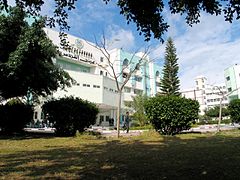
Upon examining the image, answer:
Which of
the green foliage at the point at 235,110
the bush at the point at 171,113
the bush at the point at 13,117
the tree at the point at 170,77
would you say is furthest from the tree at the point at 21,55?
the tree at the point at 170,77

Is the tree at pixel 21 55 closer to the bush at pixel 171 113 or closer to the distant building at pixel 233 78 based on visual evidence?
the bush at pixel 171 113

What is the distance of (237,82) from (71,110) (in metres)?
66.5

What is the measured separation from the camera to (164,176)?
539 cm

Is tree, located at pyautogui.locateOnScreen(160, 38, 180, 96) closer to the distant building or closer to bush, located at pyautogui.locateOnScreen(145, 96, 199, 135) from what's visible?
the distant building

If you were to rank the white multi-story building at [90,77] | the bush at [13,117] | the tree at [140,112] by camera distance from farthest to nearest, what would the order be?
the white multi-story building at [90,77]
the tree at [140,112]
the bush at [13,117]

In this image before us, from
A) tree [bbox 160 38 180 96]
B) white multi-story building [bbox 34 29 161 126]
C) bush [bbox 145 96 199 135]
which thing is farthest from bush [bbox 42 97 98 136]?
tree [bbox 160 38 180 96]

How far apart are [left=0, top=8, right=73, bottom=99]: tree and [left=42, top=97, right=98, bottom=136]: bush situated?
1684 mm

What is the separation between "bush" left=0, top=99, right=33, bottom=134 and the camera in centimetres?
1892

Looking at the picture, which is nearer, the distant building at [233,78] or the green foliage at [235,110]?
the green foliage at [235,110]

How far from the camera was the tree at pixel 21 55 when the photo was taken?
15.4 m

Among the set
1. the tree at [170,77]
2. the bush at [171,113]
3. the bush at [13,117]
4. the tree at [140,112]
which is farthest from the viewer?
the tree at [170,77]

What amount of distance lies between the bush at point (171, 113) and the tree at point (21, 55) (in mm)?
6981

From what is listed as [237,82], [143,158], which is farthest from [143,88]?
[143,158]

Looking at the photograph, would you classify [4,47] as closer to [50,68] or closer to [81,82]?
[50,68]
